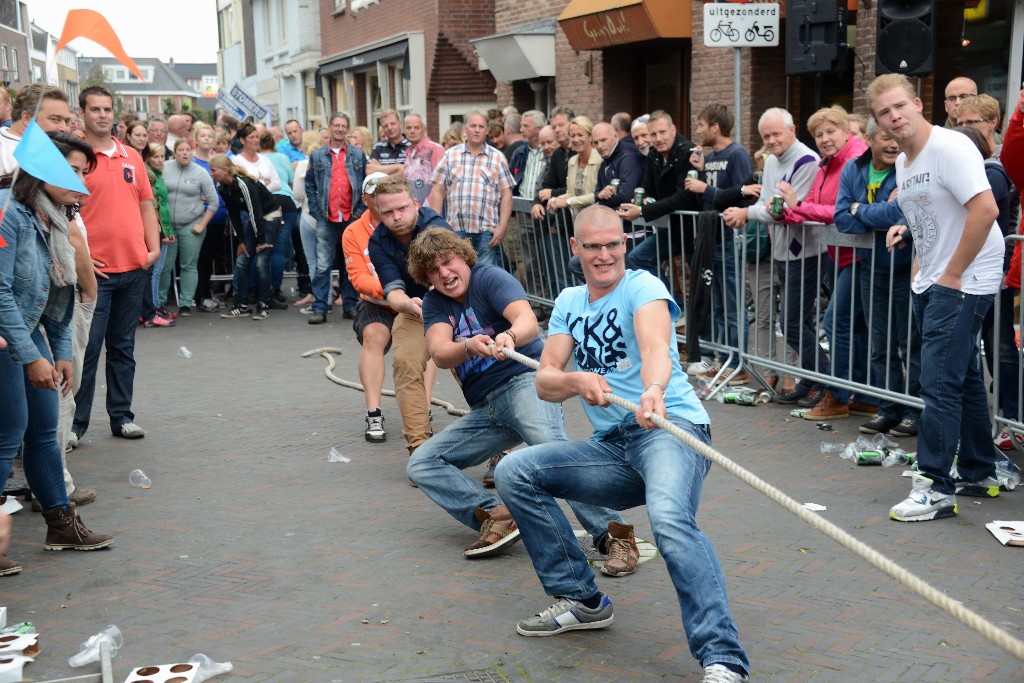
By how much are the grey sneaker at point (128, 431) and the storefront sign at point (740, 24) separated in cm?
566

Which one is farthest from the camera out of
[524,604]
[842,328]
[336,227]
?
[336,227]

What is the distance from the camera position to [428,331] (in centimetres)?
553

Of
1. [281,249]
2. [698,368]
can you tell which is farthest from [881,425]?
[281,249]

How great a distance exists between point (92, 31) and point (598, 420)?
349 cm

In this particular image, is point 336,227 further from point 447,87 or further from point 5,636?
point 447,87

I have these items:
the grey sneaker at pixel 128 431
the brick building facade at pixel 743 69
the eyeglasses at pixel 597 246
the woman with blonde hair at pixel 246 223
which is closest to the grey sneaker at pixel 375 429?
the grey sneaker at pixel 128 431

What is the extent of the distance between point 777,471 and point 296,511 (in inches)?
103

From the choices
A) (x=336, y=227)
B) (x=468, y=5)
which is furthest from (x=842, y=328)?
(x=468, y=5)

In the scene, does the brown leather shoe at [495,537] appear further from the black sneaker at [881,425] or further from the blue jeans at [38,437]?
the black sneaker at [881,425]

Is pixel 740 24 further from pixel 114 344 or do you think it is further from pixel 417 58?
pixel 417 58

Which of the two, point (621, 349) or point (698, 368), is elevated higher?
point (621, 349)

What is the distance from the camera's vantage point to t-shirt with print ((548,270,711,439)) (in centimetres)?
425

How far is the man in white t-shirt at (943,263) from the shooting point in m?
5.31

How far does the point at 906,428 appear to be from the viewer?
7039 millimetres
